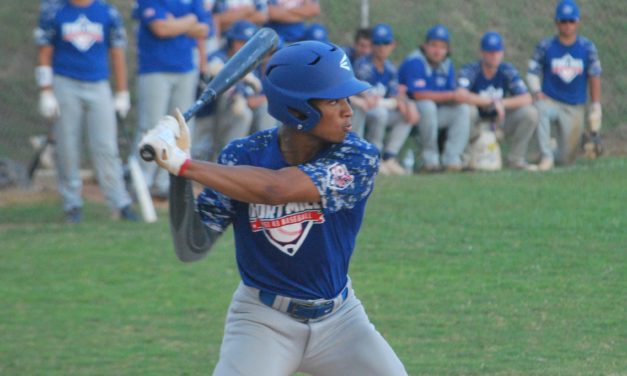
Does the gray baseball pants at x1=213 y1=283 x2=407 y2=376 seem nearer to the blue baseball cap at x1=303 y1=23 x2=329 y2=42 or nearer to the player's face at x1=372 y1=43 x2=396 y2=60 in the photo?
the blue baseball cap at x1=303 y1=23 x2=329 y2=42

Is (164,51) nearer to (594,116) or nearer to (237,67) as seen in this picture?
(594,116)

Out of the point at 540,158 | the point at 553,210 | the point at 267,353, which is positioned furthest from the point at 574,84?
the point at 267,353

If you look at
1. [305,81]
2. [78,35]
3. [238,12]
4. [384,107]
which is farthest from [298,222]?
[384,107]

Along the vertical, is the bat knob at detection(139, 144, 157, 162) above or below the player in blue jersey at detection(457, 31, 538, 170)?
above

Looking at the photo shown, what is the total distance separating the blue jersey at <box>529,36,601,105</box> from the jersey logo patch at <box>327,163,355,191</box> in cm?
864

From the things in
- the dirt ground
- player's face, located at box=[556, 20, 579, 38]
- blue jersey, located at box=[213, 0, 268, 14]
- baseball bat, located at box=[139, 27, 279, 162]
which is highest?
baseball bat, located at box=[139, 27, 279, 162]

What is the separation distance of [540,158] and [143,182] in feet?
14.8

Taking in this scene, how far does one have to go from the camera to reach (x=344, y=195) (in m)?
3.69

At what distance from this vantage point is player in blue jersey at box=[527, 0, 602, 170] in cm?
1191

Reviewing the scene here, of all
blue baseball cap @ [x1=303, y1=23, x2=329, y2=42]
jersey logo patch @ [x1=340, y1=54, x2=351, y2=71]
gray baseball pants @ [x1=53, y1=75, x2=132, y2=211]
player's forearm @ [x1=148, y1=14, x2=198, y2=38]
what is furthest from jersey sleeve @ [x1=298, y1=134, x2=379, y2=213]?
blue baseball cap @ [x1=303, y1=23, x2=329, y2=42]

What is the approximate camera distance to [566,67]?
469 inches

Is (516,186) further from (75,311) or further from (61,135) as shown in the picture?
(75,311)

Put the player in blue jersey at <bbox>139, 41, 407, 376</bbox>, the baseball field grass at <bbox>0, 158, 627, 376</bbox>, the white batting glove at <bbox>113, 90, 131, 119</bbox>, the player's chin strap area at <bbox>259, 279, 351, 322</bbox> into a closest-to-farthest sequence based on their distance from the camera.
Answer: the player in blue jersey at <bbox>139, 41, 407, 376</bbox> → the player's chin strap area at <bbox>259, 279, 351, 322</bbox> → the baseball field grass at <bbox>0, 158, 627, 376</bbox> → the white batting glove at <bbox>113, 90, 131, 119</bbox>

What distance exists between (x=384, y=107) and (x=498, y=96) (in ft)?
4.28
